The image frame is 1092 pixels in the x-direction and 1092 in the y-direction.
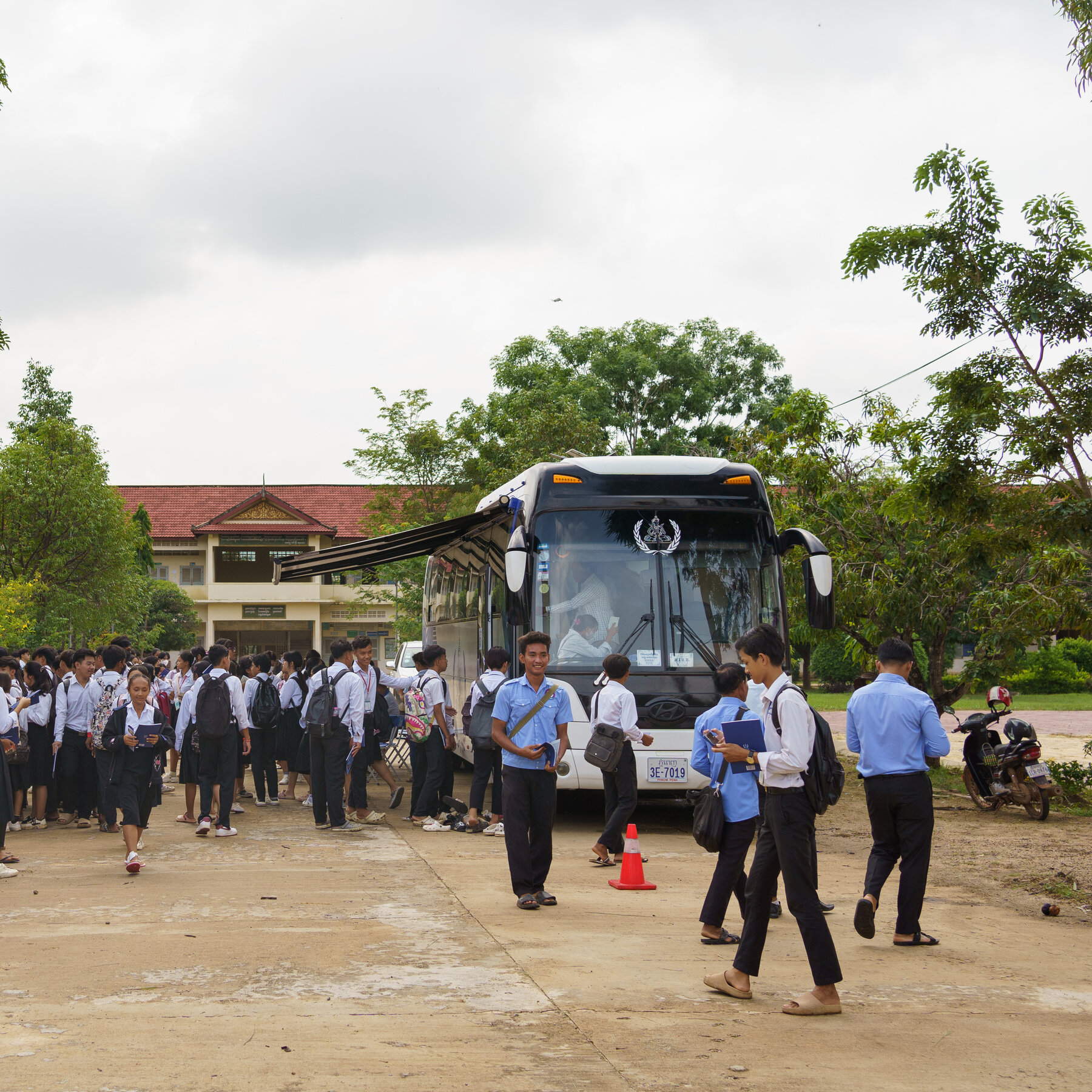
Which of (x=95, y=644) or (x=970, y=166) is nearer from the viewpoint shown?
(x=970, y=166)

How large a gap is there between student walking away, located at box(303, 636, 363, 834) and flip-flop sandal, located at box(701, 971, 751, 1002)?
239 inches

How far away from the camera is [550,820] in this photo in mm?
8266

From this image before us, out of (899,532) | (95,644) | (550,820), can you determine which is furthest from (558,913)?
(95,644)

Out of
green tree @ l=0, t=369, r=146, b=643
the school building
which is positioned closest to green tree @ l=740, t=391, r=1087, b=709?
green tree @ l=0, t=369, r=146, b=643

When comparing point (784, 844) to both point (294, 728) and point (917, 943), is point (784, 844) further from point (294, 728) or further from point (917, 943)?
point (294, 728)

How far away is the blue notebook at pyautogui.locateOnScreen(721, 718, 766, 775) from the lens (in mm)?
6199

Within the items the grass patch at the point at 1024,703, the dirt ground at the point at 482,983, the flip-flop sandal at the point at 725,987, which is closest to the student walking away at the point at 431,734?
the dirt ground at the point at 482,983

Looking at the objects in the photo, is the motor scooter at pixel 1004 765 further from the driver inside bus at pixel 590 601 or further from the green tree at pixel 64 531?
the green tree at pixel 64 531

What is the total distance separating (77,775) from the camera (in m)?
12.1

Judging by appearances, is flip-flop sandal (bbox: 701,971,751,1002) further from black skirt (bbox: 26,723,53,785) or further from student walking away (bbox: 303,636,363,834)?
black skirt (bbox: 26,723,53,785)

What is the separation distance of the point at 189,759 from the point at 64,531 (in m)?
22.9

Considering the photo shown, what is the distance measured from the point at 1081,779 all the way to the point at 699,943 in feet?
29.6

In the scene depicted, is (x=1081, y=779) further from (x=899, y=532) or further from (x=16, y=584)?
(x=16, y=584)

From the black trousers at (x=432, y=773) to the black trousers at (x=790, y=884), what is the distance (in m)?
6.26
